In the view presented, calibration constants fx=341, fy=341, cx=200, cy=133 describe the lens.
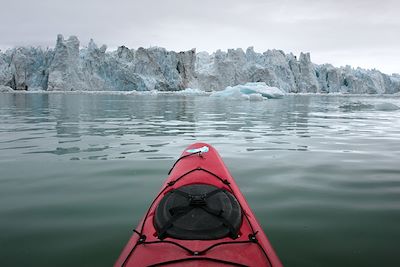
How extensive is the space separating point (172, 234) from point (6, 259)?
56.2 inches

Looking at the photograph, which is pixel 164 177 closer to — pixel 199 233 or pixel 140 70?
pixel 199 233

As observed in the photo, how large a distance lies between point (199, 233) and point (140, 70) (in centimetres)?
6194

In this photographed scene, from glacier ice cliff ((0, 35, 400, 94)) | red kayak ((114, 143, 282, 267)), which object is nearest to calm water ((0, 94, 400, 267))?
red kayak ((114, 143, 282, 267))

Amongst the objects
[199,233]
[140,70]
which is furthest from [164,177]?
[140,70]

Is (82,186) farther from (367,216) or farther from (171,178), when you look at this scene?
(367,216)

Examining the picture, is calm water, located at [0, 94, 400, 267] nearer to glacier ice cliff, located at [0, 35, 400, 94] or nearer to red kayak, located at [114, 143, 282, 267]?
red kayak, located at [114, 143, 282, 267]

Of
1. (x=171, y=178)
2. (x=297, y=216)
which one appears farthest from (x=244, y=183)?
(x=171, y=178)

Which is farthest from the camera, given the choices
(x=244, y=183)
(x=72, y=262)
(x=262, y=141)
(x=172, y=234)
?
(x=262, y=141)

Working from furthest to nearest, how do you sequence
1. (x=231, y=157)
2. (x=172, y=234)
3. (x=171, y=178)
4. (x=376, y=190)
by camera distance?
(x=231, y=157) → (x=376, y=190) → (x=171, y=178) → (x=172, y=234)

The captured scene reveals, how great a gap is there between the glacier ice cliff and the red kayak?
56.9m

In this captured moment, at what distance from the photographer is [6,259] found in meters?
2.67

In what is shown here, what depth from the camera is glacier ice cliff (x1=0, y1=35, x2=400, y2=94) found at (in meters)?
55.8

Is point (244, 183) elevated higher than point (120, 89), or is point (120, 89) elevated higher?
point (120, 89)

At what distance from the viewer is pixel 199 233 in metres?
2.26
